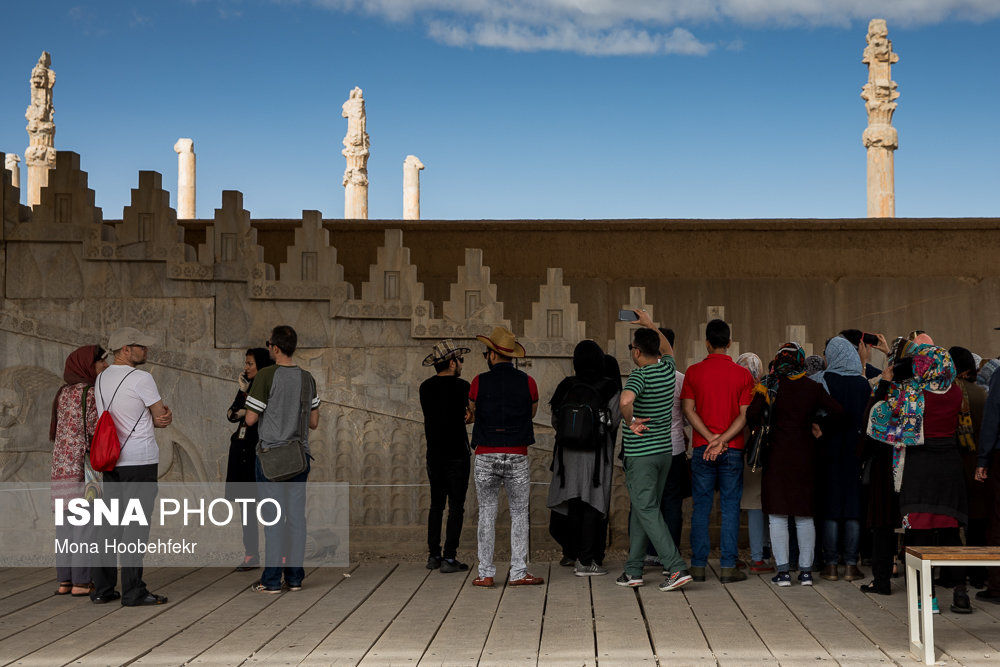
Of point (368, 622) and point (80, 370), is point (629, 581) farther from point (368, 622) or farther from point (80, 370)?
point (80, 370)

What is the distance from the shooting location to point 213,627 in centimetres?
602

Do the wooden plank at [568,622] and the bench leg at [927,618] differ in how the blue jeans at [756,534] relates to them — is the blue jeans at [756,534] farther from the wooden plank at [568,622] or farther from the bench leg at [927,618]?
the bench leg at [927,618]

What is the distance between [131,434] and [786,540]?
4.47 metres

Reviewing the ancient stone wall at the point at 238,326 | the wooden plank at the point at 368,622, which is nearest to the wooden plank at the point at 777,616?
the ancient stone wall at the point at 238,326

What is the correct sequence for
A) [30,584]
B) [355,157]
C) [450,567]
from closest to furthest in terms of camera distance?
[30,584] < [450,567] < [355,157]

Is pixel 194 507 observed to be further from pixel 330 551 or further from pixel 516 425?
pixel 516 425

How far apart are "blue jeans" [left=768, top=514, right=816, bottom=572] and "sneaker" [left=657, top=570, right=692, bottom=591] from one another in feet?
2.31

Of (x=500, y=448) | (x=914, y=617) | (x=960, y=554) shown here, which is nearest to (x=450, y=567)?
(x=500, y=448)

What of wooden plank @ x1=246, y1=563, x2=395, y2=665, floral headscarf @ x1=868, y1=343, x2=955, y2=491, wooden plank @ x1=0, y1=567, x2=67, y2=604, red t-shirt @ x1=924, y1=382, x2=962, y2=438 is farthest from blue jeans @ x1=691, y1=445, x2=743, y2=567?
wooden plank @ x1=0, y1=567, x2=67, y2=604

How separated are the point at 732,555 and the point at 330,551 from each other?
11.8ft

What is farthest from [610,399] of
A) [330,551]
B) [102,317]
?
[102,317]

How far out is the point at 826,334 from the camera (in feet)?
35.8

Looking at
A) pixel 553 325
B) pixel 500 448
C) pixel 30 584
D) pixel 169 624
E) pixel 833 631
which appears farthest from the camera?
pixel 553 325

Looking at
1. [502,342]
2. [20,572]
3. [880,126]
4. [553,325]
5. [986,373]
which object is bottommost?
[20,572]
